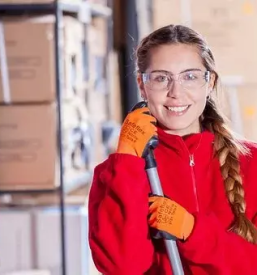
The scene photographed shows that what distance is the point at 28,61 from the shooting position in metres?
2.54

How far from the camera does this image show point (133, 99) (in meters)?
3.43

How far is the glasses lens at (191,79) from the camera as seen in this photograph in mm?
1577

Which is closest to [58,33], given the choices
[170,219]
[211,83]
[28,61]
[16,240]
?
[28,61]

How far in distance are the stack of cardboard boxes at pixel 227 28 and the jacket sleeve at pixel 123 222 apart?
1.26m

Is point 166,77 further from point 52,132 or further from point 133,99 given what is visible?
point 133,99

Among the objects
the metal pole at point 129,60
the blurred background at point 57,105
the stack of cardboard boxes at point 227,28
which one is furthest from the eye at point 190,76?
the metal pole at point 129,60

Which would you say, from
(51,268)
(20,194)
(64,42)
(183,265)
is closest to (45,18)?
(64,42)

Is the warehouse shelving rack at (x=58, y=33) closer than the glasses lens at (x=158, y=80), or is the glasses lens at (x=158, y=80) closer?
the glasses lens at (x=158, y=80)

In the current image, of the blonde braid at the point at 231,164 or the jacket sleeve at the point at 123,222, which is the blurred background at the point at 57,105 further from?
the jacket sleeve at the point at 123,222

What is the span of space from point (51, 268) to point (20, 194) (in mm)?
306

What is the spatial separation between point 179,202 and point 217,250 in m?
0.15

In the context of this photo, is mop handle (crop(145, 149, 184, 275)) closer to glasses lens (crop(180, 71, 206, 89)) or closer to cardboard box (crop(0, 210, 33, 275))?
glasses lens (crop(180, 71, 206, 89))

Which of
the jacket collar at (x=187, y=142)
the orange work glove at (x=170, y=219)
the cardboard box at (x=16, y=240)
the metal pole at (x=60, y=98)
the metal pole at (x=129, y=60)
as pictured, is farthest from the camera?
the metal pole at (x=129, y=60)

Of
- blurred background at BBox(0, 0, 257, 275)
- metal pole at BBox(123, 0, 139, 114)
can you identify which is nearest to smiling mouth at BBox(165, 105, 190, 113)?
blurred background at BBox(0, 0, 257, 275)
